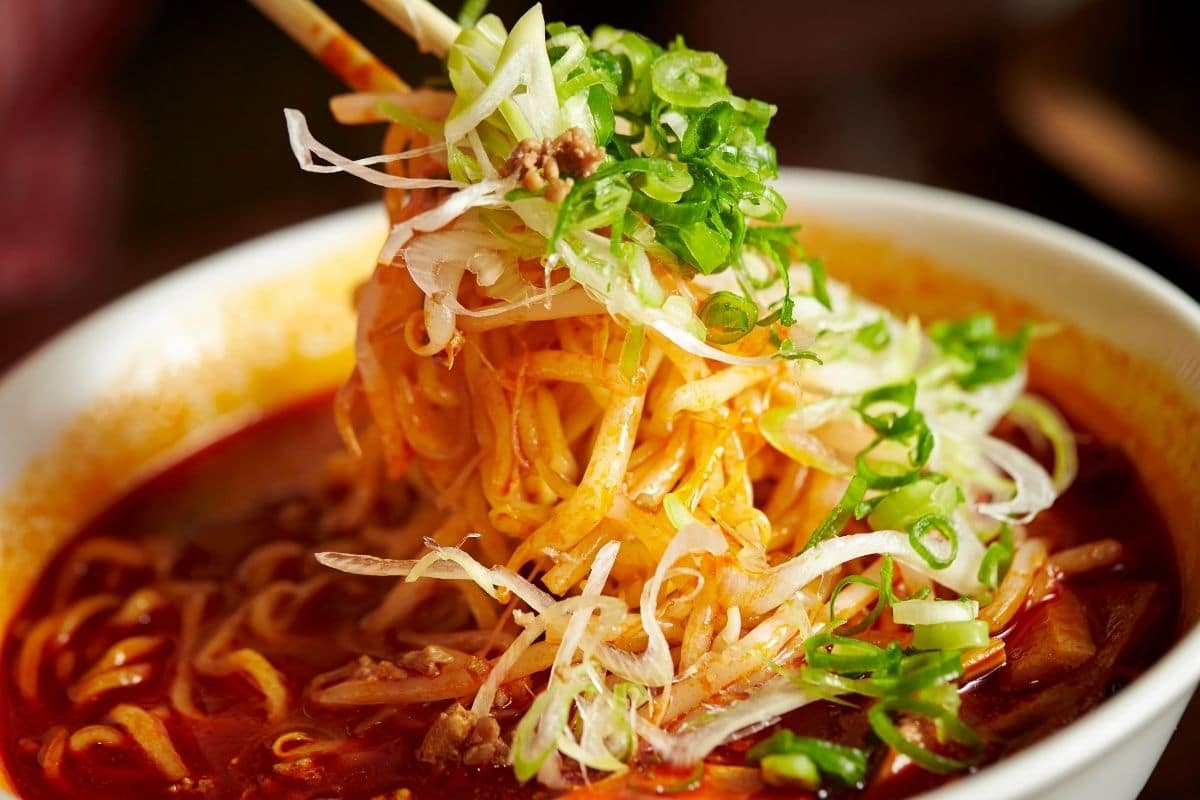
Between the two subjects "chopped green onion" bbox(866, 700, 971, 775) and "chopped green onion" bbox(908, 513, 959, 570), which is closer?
"chopped green onion" bbox(866, 700, 971, 775)

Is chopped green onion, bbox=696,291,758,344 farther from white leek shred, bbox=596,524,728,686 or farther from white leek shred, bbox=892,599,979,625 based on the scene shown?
white leek shred, bbox=892,599,979,625

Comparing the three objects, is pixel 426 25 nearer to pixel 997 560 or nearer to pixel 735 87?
pixel 997 560

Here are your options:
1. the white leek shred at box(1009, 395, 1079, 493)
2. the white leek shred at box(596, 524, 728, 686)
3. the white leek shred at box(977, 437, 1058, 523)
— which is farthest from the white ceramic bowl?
the white leek shred at box(596, 524, 728, 686)

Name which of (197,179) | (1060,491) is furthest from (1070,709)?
(197,179)

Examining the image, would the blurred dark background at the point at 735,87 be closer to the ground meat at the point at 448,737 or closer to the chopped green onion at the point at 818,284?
the chopped green onion at the point at 818,284

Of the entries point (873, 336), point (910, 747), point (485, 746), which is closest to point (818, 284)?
point (873, 336)

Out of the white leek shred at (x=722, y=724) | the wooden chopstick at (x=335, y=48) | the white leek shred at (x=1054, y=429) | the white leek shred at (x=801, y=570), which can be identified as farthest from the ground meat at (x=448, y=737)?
the white leek shred at (x=1054, y=429)
